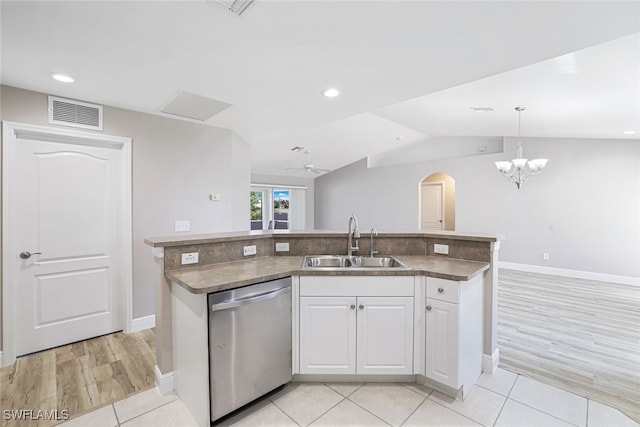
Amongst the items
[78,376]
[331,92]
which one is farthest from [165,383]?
[331,92]

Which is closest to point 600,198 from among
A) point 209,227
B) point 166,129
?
point 209,227

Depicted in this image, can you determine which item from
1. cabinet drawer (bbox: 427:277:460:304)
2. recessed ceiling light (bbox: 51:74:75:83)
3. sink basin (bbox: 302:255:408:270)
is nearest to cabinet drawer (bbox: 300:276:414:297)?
cabinet drawer (bbox: 427:277:460:304)

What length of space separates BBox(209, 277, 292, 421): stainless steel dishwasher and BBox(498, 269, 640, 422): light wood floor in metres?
1.94

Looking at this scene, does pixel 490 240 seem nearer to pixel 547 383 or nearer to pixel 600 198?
pixel 547 383

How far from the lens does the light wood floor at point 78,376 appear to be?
194 centimetres

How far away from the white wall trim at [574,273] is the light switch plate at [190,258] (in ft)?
20.4

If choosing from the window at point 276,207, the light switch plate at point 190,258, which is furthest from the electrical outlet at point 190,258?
the window at point 276,207

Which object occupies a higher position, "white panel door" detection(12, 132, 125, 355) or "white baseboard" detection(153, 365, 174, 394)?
"white panel door" detection(12, 132, 125, 355)

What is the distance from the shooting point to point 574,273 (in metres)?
5.39

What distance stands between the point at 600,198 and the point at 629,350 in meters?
3.57

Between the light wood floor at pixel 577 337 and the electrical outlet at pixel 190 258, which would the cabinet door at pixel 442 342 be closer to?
the light wood floor at pixel 577 337

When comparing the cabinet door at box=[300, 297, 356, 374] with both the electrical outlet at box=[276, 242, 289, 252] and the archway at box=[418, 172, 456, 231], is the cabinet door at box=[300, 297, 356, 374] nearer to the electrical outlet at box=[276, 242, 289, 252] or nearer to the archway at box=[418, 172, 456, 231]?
the electrical outlet at box=[276, 242, 289, 252]

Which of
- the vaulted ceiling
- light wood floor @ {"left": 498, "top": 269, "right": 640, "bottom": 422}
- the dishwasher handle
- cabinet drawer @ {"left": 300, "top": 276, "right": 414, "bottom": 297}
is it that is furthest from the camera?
light wood floor @ {"left": 498, "top": 269, "right": 640, "bottom": 422}

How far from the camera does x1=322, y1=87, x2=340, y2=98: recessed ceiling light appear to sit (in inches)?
99.5
